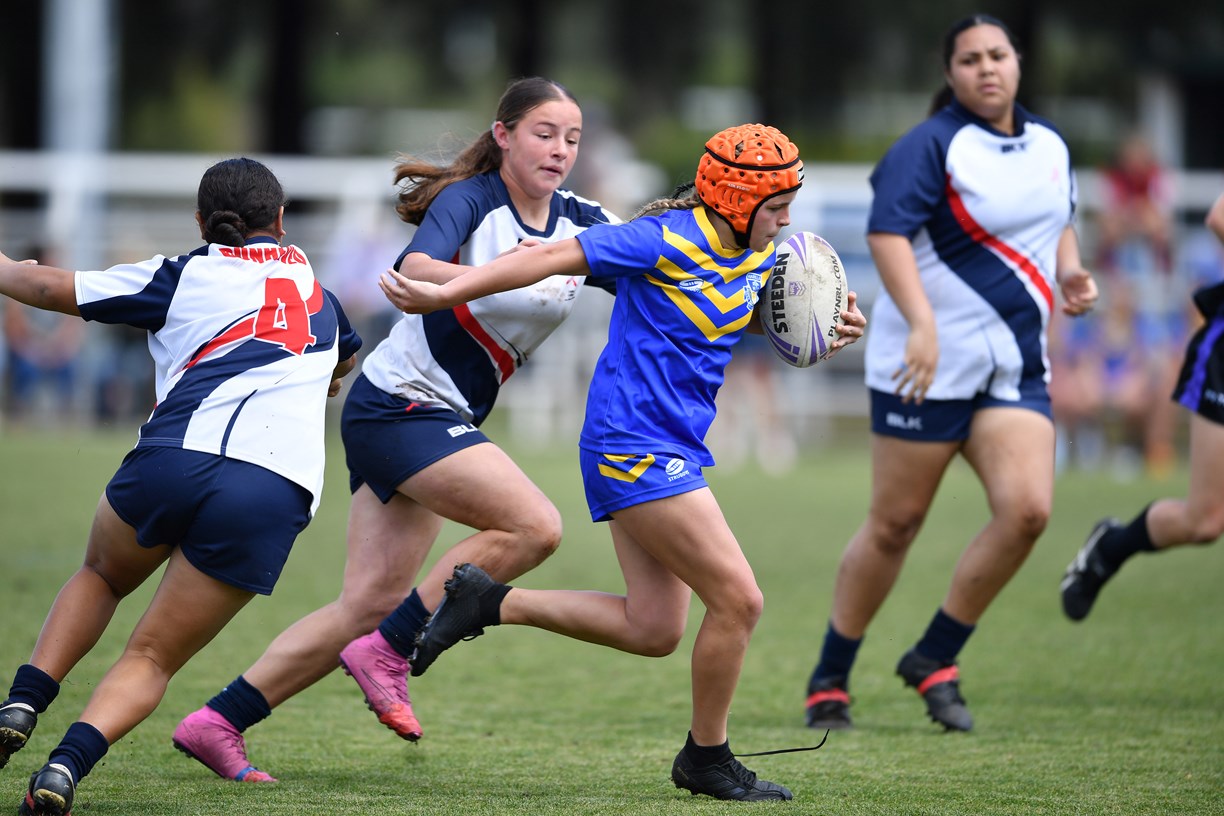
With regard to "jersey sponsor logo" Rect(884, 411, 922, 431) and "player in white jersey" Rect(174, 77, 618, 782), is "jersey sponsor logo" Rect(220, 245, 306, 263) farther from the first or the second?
"jersey sponsor logo" Rect(884, 411, 922, 431)

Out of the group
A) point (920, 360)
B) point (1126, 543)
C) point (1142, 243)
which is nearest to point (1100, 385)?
point (1142, 243)

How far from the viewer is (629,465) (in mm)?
4062

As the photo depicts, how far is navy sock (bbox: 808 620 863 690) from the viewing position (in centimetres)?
548

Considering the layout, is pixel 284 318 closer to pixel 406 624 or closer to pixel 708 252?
pixel 406 624

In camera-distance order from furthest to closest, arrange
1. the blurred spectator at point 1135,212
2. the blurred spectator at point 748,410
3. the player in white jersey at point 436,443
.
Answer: the blurred spectator at point 1135,212, the blurred spectator at point 748,410, the player in white jersey at point 436,443

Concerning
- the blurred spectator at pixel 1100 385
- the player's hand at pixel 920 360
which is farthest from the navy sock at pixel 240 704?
the blurred spectator at pixel 1100 385

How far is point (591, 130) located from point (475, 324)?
16.9 m

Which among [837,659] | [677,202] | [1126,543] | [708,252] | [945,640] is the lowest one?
[837,659]

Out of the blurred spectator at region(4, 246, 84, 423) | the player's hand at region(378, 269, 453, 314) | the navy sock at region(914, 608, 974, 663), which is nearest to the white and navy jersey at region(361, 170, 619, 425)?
the player's hand at region(378, 269, 453, 314)

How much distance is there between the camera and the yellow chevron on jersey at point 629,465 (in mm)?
4055

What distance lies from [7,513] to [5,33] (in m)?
13.7

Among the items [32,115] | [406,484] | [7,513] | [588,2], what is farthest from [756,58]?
[406,484]

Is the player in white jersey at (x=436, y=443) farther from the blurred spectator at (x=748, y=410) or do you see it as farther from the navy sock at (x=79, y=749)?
the blurred spectator at (x=748, y=410)

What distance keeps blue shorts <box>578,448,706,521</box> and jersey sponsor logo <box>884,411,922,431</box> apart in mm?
1447
